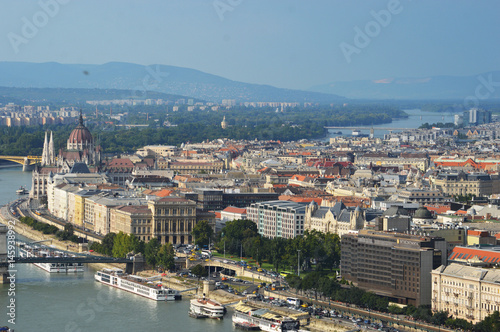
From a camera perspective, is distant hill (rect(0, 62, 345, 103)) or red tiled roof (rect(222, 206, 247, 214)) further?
distant hill (rect(0, 62, 345, 103))

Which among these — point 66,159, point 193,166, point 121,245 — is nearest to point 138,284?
point 121,245

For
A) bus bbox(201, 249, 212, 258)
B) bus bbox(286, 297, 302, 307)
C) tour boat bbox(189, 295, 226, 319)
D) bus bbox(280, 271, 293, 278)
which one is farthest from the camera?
bus bbox(201, 249, 212, 258)

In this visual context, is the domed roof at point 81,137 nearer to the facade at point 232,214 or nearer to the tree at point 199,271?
the facade at point 232,214

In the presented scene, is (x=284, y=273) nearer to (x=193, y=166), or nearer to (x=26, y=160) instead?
(x=193, y=166)

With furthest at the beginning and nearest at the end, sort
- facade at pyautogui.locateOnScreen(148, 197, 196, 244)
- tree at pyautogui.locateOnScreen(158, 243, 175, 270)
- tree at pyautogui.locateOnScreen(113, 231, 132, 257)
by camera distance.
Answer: facade at pyautogui.locateOnScreen(148, 197, 196, 244) < tree at pyautogui.locateOnScreen(113, 231, 132, 257) < tree at pyautogui.locateOnScreen(158, 243, 175, 270)

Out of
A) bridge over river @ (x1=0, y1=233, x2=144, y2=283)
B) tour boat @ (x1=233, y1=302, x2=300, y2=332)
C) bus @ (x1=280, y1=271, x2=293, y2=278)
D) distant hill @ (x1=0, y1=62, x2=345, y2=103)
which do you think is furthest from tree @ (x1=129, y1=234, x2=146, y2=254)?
distant hill @ (x1=0, y1=62, x2=345, y2=103)

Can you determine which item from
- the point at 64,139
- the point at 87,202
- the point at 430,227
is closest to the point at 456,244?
the point at 430,227

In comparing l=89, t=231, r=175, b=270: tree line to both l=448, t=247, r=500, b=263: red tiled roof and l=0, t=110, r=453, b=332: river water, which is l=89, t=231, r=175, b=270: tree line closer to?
l=0, t=110, r=453, b=332: river water
